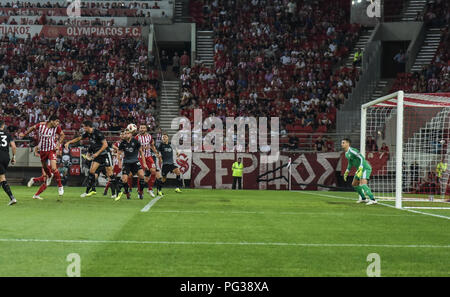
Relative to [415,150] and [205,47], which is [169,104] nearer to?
[205,47]

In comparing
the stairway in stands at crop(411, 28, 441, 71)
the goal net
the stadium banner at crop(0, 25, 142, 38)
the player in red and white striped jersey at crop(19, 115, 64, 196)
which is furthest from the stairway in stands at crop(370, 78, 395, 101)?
the player in red and white striped jersey at crop(19, 115, 64, 196)

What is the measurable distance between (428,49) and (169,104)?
53.0 ft

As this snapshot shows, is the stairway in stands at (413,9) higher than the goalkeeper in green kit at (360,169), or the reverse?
the stairway in stands at (413,9)

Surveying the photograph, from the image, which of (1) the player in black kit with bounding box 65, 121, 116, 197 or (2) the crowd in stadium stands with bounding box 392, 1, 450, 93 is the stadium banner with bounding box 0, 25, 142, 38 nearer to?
(2) the crowd in stadium stands with bounding box 392, 1, 450, 93

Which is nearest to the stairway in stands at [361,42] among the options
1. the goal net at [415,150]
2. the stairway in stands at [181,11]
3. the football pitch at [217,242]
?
the goal net at [415,150]

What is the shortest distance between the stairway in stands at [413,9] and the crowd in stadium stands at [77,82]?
16.9 meters

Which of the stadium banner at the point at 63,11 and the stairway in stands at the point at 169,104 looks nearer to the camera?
the stairway in stands at the point at 169,104

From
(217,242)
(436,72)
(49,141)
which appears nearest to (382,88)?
(436,72)

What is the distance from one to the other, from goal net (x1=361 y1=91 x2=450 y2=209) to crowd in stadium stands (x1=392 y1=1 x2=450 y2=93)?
14.9 ft

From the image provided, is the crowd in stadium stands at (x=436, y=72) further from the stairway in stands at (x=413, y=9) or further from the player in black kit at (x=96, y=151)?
the player in black kit at (x=96, y=151)

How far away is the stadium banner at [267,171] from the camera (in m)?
28.6

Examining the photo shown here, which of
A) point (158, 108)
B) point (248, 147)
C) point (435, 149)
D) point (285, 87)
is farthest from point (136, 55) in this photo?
point (435, 149)

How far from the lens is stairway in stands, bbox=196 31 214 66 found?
38.1 meters

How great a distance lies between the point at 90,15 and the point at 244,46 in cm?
1111
